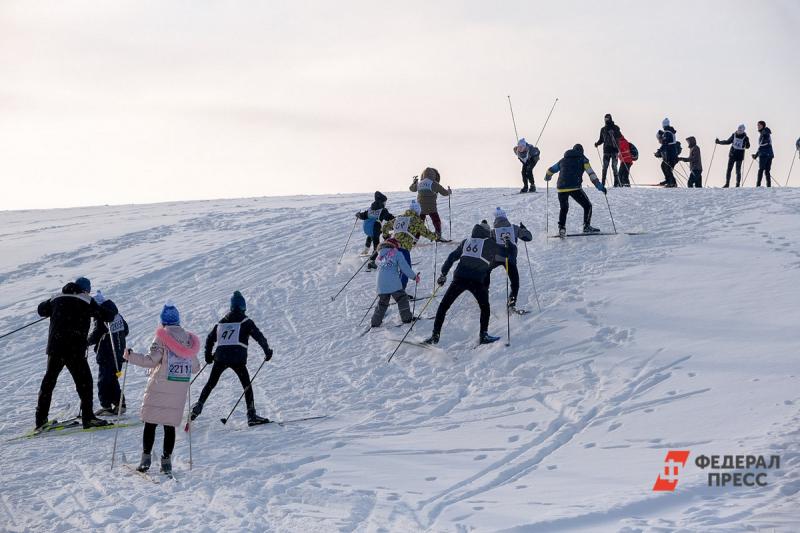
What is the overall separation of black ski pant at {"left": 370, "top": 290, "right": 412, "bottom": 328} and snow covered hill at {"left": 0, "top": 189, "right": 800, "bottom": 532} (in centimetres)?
22

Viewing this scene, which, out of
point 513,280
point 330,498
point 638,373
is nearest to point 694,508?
point 330,498

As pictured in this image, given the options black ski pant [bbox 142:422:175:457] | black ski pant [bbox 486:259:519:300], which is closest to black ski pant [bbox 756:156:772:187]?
black ski pant [bbox 486:259:519:300]

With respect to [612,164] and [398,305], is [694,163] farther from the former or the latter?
[398,305]

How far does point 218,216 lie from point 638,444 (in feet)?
61.7

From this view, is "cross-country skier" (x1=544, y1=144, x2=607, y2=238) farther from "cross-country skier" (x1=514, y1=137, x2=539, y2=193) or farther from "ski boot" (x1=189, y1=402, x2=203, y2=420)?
"ski boot" (x1=189, y1=402, x2=203, y2=420)

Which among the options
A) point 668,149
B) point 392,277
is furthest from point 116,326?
point 668,149

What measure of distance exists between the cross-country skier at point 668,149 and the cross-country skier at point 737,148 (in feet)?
3.74

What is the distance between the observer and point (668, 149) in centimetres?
2303

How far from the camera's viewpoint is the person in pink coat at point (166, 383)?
8422mm

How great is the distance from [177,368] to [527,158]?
14.1 meters

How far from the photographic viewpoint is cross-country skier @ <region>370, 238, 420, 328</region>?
13234 mm

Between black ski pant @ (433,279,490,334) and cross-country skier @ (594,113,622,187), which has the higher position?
cross-country skier @ (594,113,622,187)

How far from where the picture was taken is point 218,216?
25.4m

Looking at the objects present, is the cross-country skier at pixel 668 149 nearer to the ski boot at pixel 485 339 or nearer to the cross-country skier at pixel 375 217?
the cross-country skier at pixel 375 217
